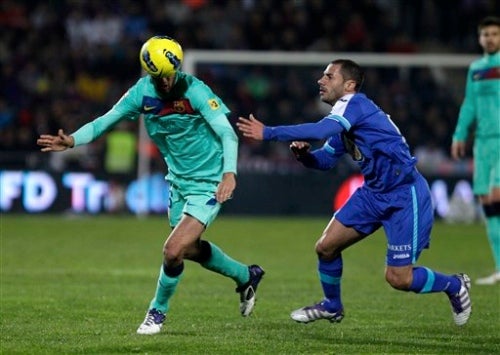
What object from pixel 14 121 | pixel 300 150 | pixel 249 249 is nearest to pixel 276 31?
pixel 14 121

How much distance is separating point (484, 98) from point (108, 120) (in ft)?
20.4

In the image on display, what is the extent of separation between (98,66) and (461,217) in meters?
9.01

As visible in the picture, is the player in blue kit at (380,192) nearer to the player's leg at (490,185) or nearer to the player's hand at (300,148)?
the player's hand at (300,148)

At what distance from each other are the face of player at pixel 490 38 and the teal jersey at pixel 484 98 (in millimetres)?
223

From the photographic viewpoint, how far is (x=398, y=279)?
9742 millimetres

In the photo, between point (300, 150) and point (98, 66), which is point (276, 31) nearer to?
point (98, 66)

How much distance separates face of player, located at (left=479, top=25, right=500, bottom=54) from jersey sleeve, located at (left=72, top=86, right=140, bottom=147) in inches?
222

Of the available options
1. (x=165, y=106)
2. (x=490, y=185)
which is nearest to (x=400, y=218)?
(x=165, y=106)

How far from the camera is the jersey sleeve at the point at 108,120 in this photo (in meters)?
9.48

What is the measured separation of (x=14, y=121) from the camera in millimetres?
26469

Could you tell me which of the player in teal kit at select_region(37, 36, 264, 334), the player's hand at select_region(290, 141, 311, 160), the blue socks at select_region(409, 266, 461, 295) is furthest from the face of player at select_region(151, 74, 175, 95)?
the blue socks at select_region(409, 266, 461, 295)

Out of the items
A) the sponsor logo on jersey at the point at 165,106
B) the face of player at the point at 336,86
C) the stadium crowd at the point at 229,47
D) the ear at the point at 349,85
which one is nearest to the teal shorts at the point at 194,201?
the sponsor logo on jersey at the point at 165,106

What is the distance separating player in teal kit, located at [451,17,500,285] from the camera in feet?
46.4

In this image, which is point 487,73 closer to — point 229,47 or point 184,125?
point 184,125
